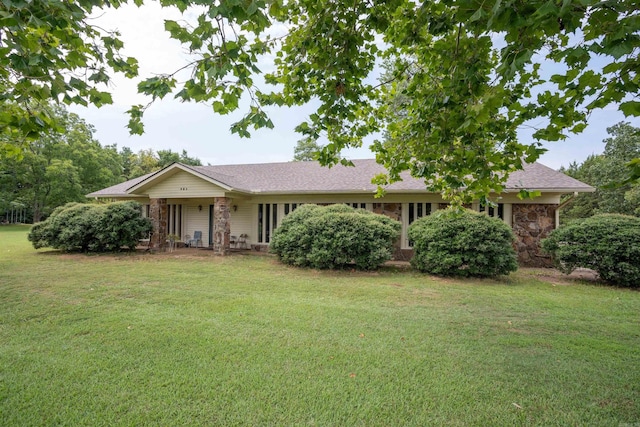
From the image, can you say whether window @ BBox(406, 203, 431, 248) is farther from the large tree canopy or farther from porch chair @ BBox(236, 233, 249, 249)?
porch chair @ BBox(236, 233, 249, 249)

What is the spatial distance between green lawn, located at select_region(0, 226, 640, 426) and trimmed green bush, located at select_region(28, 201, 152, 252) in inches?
211

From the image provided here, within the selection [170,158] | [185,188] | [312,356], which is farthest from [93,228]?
[170,158]

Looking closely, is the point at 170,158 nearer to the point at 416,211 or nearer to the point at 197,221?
the point at 197,221

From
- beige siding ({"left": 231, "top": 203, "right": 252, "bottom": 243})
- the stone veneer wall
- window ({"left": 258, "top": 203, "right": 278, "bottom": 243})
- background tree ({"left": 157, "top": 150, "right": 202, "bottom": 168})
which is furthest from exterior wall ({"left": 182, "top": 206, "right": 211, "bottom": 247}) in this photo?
→ background tree ({"left": 157, "top": 150, "right": 202, "bottom": 168})

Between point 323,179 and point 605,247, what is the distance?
10285 mm

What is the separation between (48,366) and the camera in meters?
3.37

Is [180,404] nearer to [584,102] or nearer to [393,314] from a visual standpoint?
[393,314]

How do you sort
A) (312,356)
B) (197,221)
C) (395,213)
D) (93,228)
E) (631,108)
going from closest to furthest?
(631,108)
(312,356)
(93,228)
(395,213)
(197,221)

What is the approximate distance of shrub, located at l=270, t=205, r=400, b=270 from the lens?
9469mm

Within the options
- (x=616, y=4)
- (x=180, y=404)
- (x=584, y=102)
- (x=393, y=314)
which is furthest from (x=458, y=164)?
(x=180, y=404)

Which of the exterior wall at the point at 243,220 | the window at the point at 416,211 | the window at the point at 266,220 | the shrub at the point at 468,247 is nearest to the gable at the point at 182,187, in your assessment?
the exterior wall at the point at 243,220

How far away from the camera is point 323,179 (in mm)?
14578

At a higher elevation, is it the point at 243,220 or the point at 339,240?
the point at 243,220

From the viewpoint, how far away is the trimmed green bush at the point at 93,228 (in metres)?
12.2
